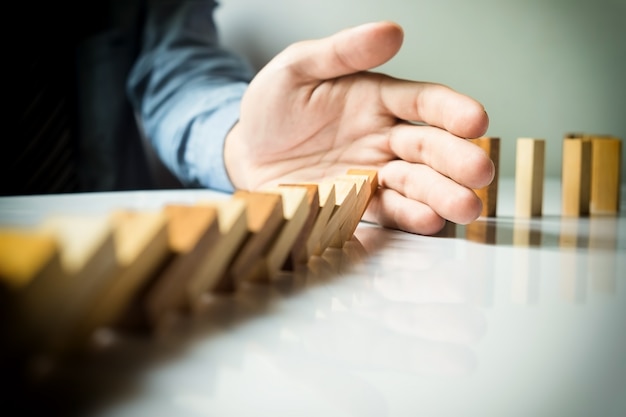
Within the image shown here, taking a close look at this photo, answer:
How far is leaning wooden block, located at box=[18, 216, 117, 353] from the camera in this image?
215 mm

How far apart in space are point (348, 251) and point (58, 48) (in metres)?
1.12

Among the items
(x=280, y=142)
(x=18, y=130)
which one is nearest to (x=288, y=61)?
(x=280, y=142)

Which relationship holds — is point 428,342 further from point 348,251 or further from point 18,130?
point 18,130

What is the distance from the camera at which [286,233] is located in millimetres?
395

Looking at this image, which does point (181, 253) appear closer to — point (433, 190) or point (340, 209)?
point (340, 209)

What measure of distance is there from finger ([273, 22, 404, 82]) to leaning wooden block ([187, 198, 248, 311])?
30cm

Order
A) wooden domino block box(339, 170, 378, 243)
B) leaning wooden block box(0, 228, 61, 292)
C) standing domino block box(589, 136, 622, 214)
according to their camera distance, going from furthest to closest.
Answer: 1. standing domino block box(589, 136, 622, 214)
2. wooden domino block box(339, 170, 378, 243)
3. leaning wooden block box(0, 228, 61, 292)

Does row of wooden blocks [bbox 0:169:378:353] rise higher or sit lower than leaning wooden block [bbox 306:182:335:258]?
higher

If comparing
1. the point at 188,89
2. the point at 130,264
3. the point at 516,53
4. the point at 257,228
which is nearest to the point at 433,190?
the point at 257,228

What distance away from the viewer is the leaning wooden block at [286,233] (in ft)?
1.25

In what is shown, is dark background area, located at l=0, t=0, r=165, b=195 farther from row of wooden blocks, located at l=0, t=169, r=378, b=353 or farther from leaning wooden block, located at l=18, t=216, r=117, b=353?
leaning wooden block, located at l=18, t=216, r=117, b=353

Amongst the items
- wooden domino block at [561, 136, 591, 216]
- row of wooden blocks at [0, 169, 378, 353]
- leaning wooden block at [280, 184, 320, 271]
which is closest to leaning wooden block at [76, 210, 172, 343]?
row of wooden blocks at [0, 169, 378, 353]

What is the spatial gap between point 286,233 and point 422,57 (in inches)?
50.6

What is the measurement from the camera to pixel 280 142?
815 millimetres
